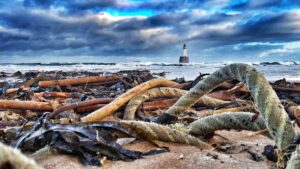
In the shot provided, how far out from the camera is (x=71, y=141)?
2.33m

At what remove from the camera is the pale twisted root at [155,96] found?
3.92m

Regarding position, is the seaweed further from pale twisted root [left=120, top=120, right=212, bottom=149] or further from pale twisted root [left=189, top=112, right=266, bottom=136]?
pale twisted root [left=189, top=112, right=266, bottom=136]

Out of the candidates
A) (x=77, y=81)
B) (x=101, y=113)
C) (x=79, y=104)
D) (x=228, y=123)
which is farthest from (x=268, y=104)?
(x=77, y=81)

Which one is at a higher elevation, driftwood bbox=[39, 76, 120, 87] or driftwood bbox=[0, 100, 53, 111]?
driftwood bbox=[39, 76, 120, 87]

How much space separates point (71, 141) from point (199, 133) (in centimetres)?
95

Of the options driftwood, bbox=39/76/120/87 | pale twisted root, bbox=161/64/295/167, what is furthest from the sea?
pale twisted root, bbox=161/64/295/167

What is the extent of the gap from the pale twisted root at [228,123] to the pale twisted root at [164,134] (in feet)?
0.43

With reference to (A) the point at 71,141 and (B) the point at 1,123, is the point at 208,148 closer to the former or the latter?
(A) the point at 71,141

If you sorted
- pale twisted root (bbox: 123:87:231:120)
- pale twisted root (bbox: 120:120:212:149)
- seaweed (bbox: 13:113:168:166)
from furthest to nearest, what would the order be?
pale twisted root (bbox: 123:87:231:120), pale twisted root (bbox: 120:120:212:149), seaweed (bbox: 13:113:168:166)

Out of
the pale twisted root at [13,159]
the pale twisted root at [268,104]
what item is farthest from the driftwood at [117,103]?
the pale twisted root at [13,159]

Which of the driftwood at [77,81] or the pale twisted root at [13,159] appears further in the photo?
the driftwood at [77,81]

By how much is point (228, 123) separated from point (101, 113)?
1.48m

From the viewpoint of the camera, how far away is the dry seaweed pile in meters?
2.32

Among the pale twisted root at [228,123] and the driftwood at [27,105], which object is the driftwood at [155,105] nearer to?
the driftwood at [27,105]
